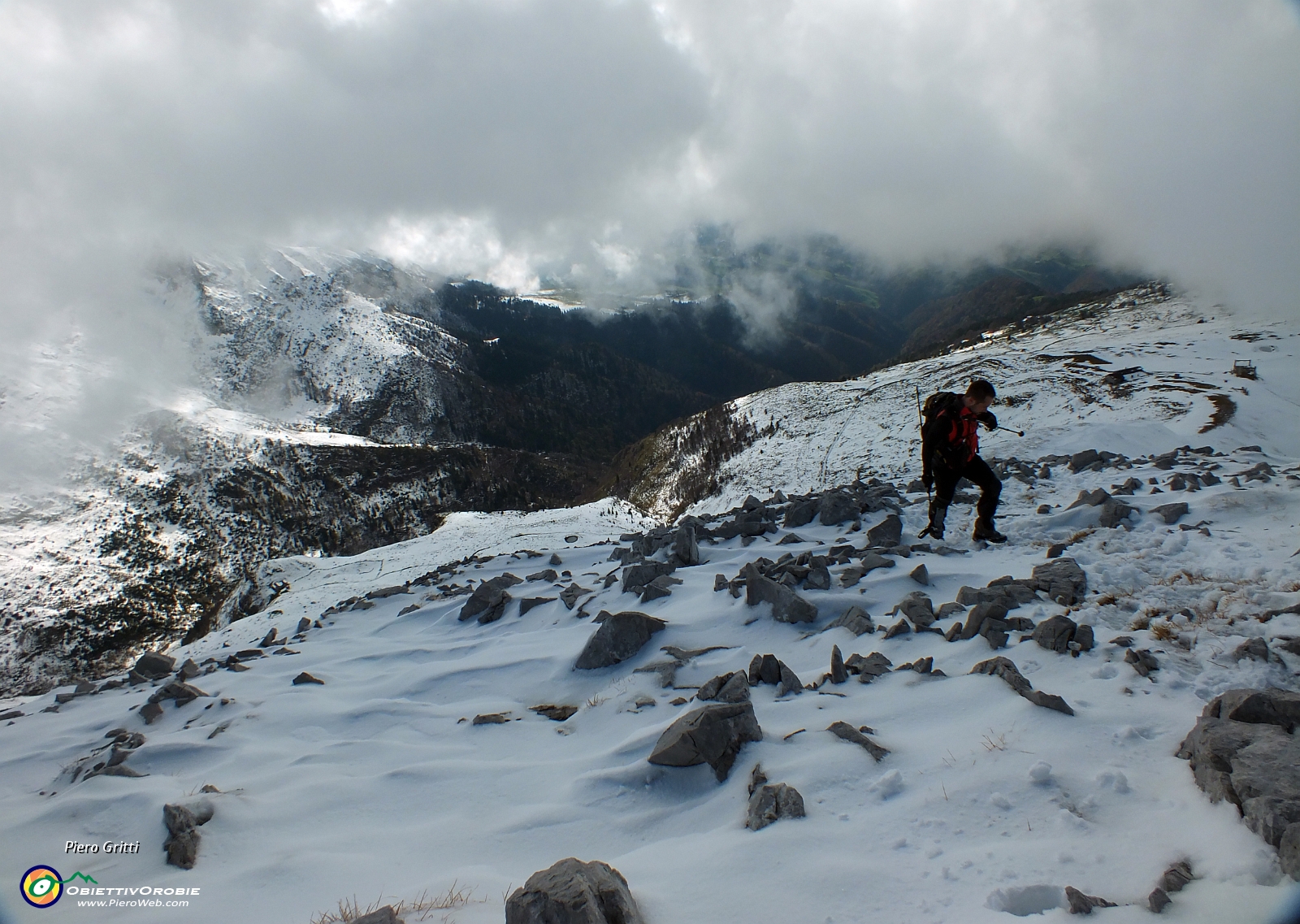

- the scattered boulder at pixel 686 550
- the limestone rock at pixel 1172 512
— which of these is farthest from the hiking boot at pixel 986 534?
the scattered boulder at pixel 686 550

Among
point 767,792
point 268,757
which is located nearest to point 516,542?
point 268,757

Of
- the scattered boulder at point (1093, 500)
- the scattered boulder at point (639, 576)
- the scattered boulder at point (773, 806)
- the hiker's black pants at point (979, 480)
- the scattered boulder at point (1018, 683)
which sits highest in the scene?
the hiker's black pants at point (979, 480)

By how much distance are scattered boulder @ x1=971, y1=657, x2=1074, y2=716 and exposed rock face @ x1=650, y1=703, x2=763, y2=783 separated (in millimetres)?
1855

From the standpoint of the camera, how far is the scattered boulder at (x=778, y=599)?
6305mm

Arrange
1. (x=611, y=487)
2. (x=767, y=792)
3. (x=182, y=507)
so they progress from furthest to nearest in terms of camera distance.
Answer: (x=182, y=507) → (x=611, y=487) → (x=767, y=792)

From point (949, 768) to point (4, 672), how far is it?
4251 inches

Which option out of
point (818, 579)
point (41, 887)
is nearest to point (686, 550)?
point (818, 579)

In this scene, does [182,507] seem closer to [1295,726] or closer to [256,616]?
[256,616]

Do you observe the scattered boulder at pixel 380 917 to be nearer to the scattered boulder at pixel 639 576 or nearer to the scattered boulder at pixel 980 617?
the scattered boulder at pixel 980 617

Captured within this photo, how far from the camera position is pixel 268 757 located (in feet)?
16.3

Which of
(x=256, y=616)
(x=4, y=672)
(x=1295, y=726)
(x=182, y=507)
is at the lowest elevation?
(x=4, y=672)

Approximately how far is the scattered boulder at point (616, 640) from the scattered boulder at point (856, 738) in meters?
2.79

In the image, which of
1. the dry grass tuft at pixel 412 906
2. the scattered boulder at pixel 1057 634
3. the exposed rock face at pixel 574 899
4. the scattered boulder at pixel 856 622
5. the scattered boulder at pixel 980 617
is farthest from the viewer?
the scattered boulder at pixel 856 622

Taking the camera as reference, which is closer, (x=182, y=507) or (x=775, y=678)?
(x=775, y=678)
